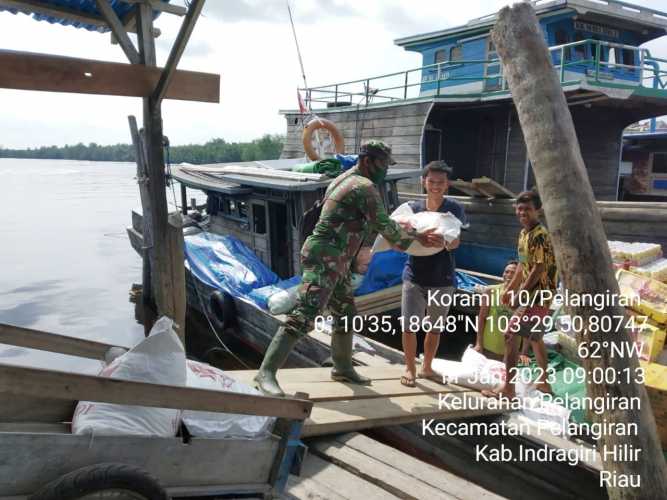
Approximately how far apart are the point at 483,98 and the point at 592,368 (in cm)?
1042

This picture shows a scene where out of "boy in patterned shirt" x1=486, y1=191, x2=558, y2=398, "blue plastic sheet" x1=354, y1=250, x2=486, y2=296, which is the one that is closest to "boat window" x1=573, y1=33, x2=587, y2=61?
"blue plastic sheet" x1=354, y1=250, x2=486, y2=296

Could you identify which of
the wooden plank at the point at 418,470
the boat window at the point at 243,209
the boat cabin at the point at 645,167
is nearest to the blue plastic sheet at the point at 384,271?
the boat window at the point at 243,209

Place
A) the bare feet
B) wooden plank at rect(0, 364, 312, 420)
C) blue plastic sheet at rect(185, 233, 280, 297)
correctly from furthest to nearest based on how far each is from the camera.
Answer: blue plastic sheet at rect(185, 233, 280, 297), the bare feet, wooden plank at rect(0, 364, 312, 420)

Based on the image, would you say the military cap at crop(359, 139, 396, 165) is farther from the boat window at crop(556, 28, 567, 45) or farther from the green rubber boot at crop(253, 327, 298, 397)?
the boat window at crop(556, 28, 567, 45)

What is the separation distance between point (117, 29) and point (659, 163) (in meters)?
17.0

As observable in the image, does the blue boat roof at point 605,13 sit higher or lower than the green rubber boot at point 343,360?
higher

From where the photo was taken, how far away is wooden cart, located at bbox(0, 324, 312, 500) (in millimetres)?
1928

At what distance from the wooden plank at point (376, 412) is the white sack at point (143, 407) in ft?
3.38

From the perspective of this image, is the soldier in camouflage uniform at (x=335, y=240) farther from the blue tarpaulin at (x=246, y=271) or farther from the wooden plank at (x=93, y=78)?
the blue tarpaulin at (x=246, y=271)

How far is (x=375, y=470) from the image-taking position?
307 centimetres

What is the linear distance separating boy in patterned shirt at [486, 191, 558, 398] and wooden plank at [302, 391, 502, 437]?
50cm

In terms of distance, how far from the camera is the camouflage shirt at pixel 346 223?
139 inches

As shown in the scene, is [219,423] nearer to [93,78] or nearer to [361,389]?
[361,389]

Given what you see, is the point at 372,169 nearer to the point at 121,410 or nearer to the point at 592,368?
the point at 592,368
